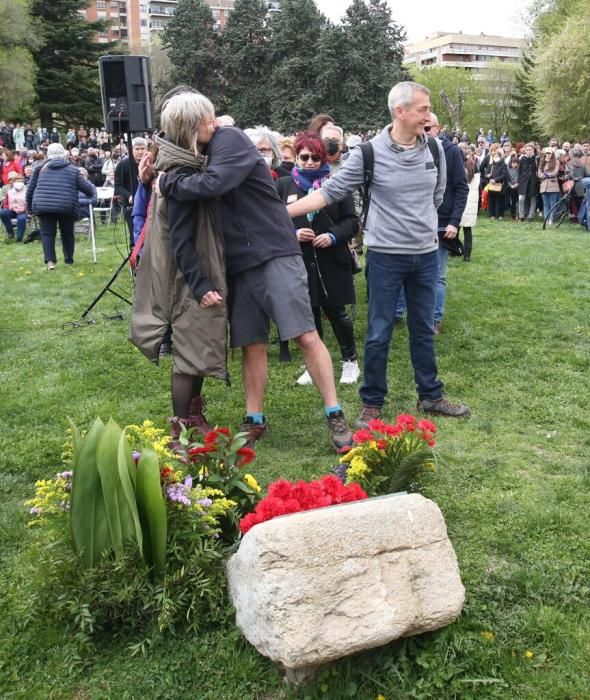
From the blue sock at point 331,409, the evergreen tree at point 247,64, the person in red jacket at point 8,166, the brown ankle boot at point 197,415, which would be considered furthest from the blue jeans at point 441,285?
the evergreen tree at point 247,64

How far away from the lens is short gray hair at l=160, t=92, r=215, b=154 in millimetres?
3547

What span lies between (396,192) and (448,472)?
1674mm

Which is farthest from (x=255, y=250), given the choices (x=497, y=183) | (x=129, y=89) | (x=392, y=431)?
(x=497, y=183)

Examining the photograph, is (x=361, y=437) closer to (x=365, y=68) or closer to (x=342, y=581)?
(x=342, y=581)

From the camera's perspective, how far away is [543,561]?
3002mm

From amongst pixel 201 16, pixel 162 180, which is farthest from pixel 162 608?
pixel 201 16

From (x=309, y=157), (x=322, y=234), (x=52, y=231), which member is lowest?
(x=52, y=231)

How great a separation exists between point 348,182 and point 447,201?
7.96ft

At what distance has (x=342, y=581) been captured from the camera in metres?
2.33

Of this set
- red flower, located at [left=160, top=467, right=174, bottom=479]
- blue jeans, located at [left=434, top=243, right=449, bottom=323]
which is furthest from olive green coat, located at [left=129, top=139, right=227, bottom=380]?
blue jeans, located at [left=434, top=243, right=449, bottom=323]

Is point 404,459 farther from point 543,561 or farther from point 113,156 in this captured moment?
point 113,156

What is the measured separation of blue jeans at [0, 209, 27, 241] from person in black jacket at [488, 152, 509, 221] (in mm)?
10530

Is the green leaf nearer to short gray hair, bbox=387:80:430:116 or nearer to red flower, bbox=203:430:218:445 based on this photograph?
red flower, bbox=203:430:218:445

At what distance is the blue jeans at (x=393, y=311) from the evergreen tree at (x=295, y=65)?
Answer: 141ft
